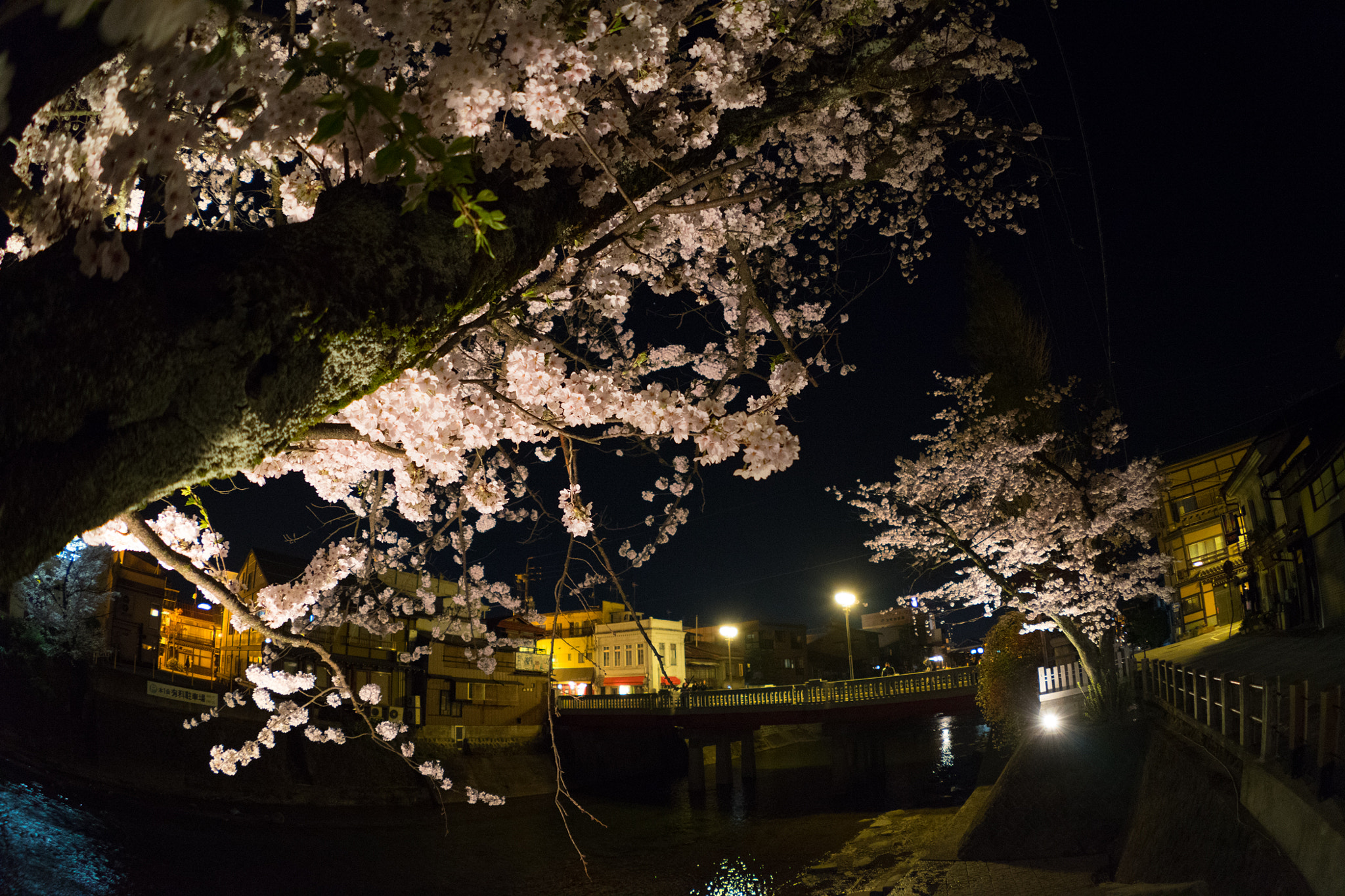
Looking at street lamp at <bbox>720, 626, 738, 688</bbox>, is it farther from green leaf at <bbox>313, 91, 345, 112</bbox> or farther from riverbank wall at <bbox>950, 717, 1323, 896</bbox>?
green leaf at <bbox>313, 91, 345, 112</bbox>

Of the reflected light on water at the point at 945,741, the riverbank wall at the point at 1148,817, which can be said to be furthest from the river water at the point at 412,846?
the reflected light on water at the point at 945,741

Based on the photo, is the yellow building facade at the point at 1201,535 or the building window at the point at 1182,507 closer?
the yellow building facade at the point at 1201,535

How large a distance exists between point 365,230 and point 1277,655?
20.5 m

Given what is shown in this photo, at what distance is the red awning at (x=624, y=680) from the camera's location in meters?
45.3

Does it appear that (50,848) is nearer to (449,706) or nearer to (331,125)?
(449,706)

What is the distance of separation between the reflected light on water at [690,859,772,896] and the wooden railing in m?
9.40

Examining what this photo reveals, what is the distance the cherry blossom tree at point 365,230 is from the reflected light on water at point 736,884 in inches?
488

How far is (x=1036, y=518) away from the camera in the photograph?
17438 millimetres

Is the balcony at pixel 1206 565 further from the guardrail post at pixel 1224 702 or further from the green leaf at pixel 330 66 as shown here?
the green leaf at pixel 330 66

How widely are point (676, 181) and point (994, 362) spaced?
18040 mm

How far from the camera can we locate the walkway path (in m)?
11.0

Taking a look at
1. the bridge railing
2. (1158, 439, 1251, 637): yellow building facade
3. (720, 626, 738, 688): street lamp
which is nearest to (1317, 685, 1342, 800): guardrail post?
the bridge railing

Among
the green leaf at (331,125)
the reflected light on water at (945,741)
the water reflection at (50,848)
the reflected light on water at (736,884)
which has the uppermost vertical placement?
the green leaf at (331,125)

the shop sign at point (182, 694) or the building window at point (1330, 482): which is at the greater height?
the building window at point (1330, 482)
